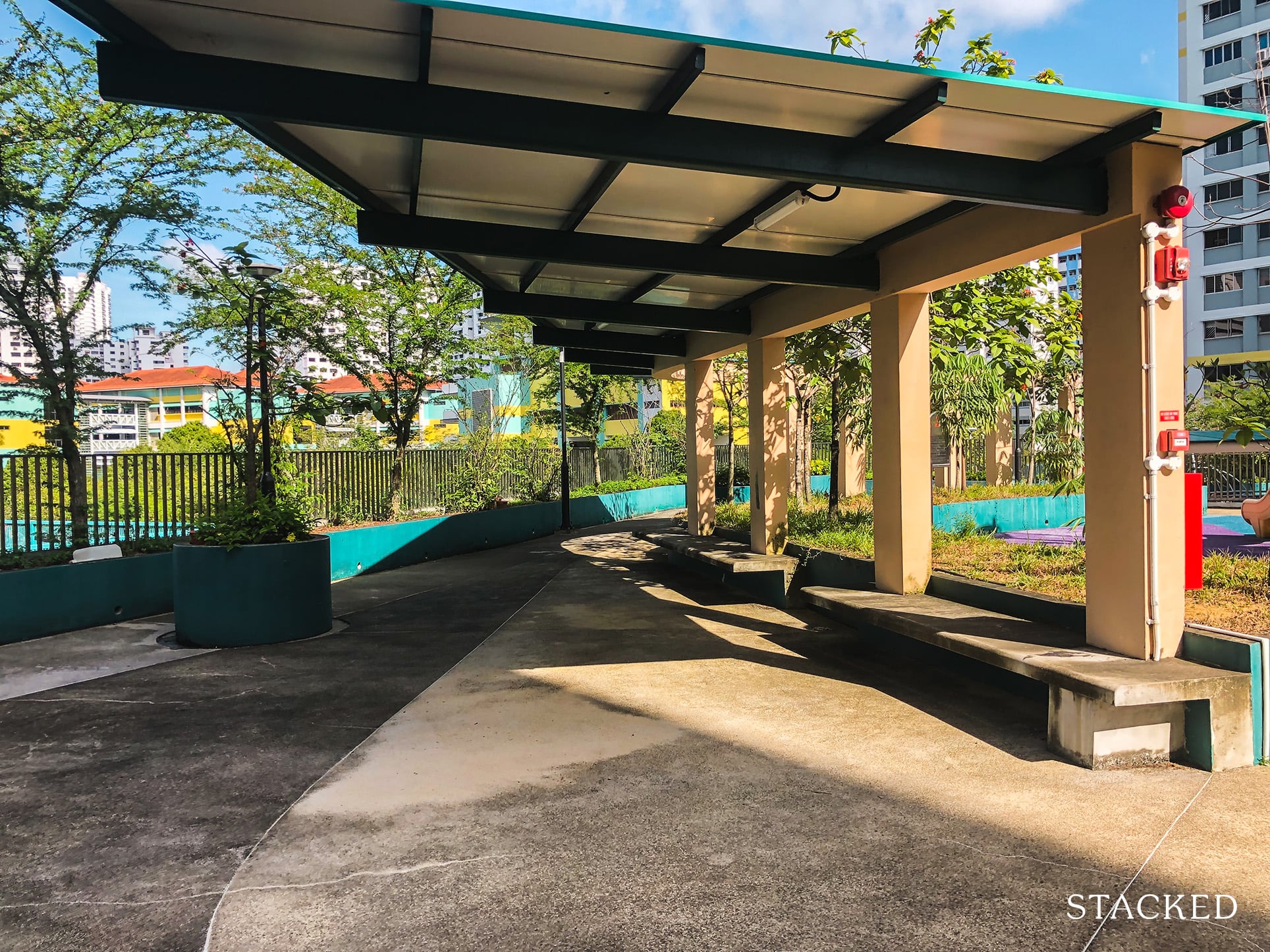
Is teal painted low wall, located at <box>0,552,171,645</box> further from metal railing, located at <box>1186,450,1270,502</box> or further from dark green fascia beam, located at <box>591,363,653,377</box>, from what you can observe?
metal railing, located at <box>1186,450,1270,502</box>

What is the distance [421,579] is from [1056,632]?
9.74 metres

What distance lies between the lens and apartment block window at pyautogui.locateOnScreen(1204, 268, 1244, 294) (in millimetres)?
41938

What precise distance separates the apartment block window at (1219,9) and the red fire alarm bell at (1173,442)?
51.7 metres

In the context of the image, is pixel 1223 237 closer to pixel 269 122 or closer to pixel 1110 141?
pixel 1110 141

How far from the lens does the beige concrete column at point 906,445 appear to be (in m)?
7.61

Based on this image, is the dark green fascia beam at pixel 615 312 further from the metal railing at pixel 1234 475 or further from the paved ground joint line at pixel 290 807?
the metal railing at pixel 1234 475

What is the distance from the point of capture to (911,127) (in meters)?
5.11

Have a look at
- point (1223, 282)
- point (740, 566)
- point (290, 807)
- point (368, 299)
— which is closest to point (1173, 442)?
point (740, 566)

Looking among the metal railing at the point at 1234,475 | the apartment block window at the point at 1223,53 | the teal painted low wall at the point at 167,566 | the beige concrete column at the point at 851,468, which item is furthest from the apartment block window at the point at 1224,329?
the teal painted low wall at the point at 167,566

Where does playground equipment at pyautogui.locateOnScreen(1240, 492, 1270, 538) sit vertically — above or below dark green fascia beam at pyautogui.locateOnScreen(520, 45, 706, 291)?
below

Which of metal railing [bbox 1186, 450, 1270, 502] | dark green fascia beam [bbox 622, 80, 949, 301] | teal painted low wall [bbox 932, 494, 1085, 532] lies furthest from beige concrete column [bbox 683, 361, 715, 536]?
metal railing [bbox 1186, 450, 1270, 502]

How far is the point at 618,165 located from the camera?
6031 millimetres

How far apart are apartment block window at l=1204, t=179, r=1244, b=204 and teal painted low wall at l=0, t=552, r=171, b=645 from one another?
46.1 metres

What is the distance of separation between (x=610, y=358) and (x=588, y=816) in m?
13.1
